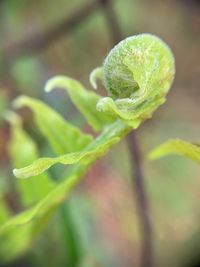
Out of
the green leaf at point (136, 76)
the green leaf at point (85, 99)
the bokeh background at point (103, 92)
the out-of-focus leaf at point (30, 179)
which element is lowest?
the green leaf at point (136, 76)

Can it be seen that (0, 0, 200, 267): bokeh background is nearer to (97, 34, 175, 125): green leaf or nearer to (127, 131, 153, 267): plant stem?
(127, 131, 153, 267): plant stem

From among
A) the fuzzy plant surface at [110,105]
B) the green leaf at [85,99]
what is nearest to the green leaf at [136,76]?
the fuzzy plant surface at [110,105]

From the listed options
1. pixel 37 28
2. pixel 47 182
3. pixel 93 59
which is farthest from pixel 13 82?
pixel 47 182

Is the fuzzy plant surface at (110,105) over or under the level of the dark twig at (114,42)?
under

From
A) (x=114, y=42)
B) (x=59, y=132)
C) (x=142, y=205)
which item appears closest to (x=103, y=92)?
(x=114, y=42)

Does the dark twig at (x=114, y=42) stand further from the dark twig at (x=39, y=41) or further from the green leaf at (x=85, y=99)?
the green leaf at (x=85, y=99)

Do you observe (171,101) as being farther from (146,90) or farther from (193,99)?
(146,90)
